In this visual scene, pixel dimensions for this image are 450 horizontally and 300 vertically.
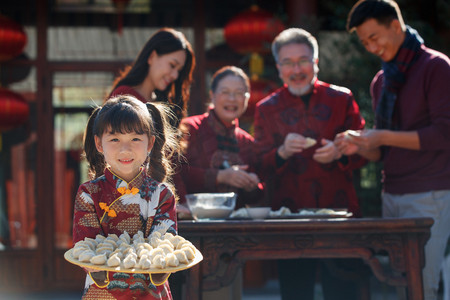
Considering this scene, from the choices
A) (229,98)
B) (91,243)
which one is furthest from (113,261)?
(229,98)

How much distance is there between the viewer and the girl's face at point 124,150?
2002 millimetres

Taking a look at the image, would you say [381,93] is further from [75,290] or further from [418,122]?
[75,290]

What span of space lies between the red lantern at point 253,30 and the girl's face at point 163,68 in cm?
211

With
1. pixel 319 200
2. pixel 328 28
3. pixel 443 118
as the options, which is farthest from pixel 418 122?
pixel 328 28

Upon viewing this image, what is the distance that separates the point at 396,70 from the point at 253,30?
8.05 feet

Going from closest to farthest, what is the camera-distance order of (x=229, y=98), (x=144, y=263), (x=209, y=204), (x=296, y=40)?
(x=144, y=263) < (x=209, y=204) < (x=296, y=40) < (x=229, y=98)

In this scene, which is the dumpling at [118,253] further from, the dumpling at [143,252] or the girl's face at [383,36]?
the girl's face at [383,36]

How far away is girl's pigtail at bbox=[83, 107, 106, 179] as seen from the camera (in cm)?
226

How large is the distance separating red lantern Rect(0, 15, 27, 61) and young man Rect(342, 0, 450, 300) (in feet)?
10.7

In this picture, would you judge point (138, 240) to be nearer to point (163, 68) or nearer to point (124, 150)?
point (124, 150)

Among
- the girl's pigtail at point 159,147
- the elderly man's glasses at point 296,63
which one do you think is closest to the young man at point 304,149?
the elderly man's glasses at point 296,63

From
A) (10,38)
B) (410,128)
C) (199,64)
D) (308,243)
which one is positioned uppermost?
(10,38)

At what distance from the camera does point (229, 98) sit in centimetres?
311

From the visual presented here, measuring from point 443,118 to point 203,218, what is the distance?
113 centimetres
